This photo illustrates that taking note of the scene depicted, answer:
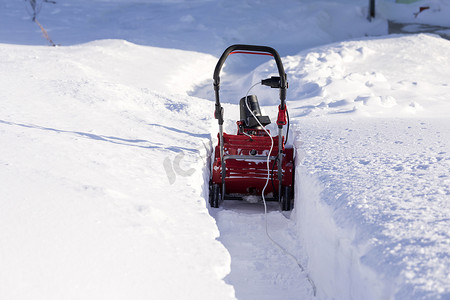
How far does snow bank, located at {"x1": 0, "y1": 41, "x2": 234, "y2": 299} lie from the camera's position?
8.40 ft

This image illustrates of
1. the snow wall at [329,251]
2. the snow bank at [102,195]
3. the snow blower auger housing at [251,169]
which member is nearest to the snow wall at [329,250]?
the snow wall at [329,251]

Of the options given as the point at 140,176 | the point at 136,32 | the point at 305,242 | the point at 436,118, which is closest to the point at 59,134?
the point at 140,176

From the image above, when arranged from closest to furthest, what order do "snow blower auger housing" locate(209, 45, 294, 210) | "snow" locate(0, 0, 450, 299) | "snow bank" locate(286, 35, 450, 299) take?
"snow bank" locate(286, 35, 450, 299) → "snow" locate(0, 0, 450, 299) → "snow blower auger housing" locate(209, 45, 294, 210)

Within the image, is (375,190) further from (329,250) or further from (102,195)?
(102,195)

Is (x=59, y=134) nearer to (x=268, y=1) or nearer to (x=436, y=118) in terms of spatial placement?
(x=436, y=118)

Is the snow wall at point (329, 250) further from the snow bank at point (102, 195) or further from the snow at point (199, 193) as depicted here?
the snow bank at point (102, 195)

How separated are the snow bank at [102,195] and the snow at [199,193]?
10mm

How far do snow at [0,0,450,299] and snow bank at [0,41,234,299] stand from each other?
10 mm

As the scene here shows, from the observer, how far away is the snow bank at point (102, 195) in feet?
8.40

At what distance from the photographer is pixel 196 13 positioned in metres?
14.3

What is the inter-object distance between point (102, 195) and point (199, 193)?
2.97 ft

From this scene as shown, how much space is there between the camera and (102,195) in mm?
3338

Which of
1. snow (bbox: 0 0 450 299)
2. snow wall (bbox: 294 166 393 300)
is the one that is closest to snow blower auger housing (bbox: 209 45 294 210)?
snow (bbox: 0 0 450 299)

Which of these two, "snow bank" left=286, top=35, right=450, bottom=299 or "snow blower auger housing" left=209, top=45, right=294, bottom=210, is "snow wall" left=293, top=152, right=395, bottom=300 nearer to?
Result: "snow bank" left=286, top=35, right=450, bottom=299
